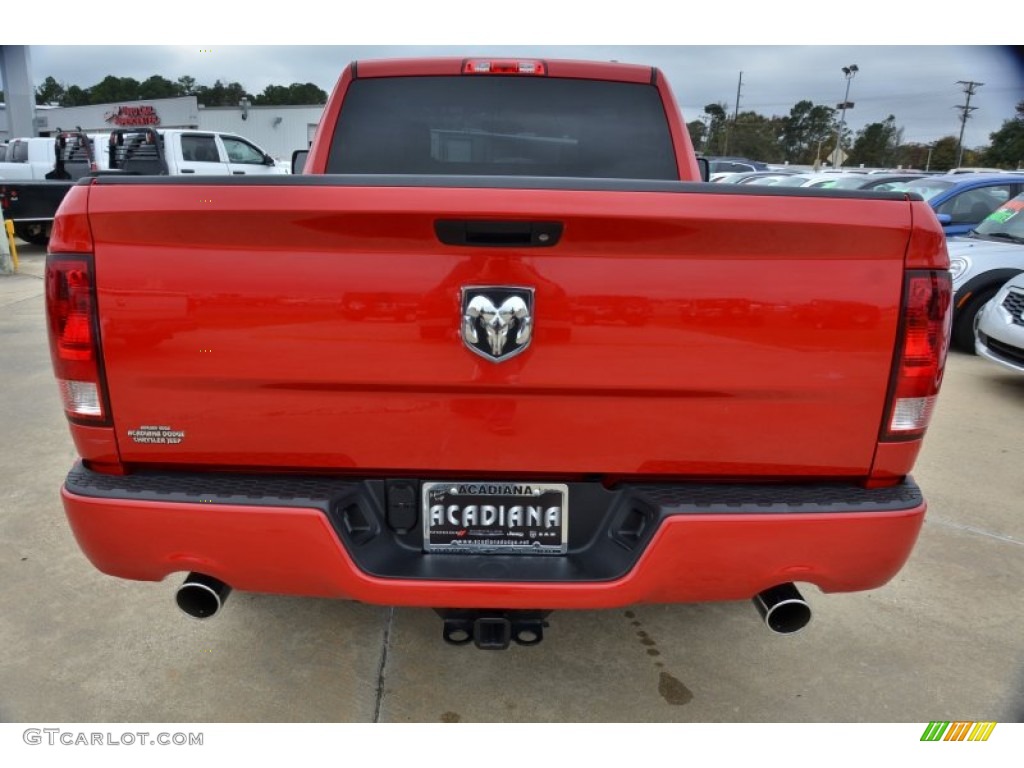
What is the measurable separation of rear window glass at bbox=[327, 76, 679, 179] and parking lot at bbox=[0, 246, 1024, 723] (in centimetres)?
183

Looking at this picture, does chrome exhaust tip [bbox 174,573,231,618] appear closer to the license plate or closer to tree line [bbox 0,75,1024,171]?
the license plate

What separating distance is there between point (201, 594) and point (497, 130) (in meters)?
2.15

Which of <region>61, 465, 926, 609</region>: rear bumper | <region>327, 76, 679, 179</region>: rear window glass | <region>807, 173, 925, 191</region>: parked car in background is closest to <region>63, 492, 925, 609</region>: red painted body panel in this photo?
<region>61, 465, 926, 609</region>: rear bumper

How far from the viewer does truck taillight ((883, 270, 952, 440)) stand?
1.78 m

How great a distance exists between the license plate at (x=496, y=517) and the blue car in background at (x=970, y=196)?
28.3 feet

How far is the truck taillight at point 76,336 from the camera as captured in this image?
176 cm

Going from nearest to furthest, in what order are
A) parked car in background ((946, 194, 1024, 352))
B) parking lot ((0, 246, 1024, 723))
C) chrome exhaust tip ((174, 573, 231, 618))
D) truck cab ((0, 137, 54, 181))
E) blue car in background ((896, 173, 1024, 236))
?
chrome exhaust tip ((174, 573, 231, 618)) → parking lot ((0, 246, 1024, 723)) → parked car in background ((946, 194, 1024, 352)) → blue car in background ((896, 173, 1024, 236)) → truck cab ((0, 137, 54, 181))

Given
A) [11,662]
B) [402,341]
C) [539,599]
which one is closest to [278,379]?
[402,341]

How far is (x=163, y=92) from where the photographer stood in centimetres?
7588

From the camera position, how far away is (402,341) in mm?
1754

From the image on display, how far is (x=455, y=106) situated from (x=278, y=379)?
1.83 metres
